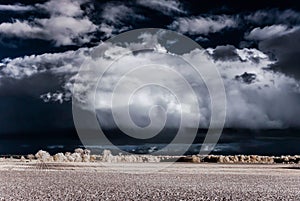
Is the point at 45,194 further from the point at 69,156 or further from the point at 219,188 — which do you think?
the point at 69,156

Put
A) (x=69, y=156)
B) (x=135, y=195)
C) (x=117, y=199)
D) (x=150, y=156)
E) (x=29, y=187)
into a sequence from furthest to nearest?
(x=150, y=156)
(x=69, y=156)
(x=29, y=187)
(x=135, y=195)
(x=117, y=199)

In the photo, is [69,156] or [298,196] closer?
[298,196]

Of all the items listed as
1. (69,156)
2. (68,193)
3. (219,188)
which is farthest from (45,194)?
(69,156)

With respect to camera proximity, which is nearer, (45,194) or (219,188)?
(45,194)

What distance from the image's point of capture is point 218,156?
370 feet

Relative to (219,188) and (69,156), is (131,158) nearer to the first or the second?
(69,156)

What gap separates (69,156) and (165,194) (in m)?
82.0

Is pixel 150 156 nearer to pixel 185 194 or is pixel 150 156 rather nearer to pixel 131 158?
pixel 131 158

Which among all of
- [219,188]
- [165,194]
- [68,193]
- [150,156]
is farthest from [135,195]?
[150,156]

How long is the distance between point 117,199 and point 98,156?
8871cm

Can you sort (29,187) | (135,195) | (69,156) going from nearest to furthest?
(135,195) → (29,187) → (69,156)

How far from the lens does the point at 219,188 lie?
32062 mm

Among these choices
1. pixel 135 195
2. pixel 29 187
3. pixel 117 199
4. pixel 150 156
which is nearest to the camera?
pixel 117 199

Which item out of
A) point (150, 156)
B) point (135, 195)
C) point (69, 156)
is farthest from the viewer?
point (150, 156)
